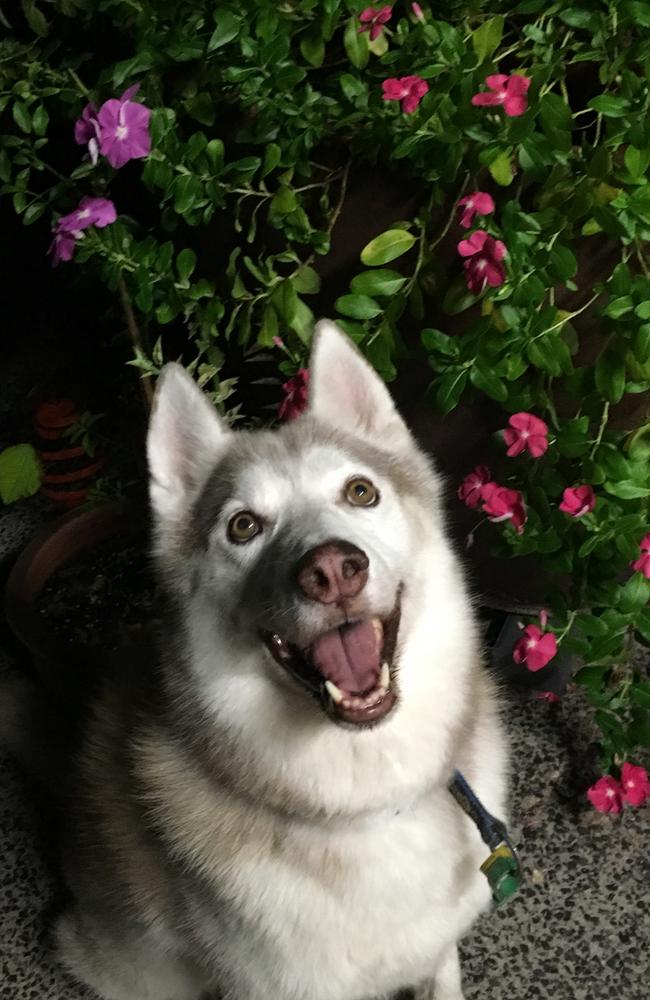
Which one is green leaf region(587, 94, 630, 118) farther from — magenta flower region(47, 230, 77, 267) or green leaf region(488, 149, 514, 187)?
magenta flower region(47, 230, 77, 267)

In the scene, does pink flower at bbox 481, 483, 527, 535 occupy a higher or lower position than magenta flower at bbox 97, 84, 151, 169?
lower

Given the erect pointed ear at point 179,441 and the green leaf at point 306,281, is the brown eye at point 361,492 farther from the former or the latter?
the green leaf at point 306,281

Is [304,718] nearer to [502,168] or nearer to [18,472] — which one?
[502,168]

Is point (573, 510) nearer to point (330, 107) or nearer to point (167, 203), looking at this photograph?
point (330, 107)

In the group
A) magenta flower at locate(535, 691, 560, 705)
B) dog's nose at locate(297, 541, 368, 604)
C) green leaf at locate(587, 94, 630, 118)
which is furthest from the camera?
magenta flower at locate(535, 691, 560, 705)

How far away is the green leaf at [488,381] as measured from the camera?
128cm

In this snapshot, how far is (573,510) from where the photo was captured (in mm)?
1313

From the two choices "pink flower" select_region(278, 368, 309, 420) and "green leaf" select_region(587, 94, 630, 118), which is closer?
"green leaf" select_region(587, 94, 630, 118)

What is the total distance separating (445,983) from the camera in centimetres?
149

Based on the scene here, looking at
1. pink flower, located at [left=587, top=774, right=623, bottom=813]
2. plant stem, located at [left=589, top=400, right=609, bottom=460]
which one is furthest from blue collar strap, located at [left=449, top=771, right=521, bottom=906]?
plant stem, located at [left=589, top=400, right=609, bottom=460]

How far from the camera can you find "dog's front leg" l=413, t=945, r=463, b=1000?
149 cm

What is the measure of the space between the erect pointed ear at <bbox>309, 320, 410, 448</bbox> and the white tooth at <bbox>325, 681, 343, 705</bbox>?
0.43 metres

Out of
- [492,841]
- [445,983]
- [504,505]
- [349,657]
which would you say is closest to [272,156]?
[504,505]

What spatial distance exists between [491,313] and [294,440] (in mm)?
345
